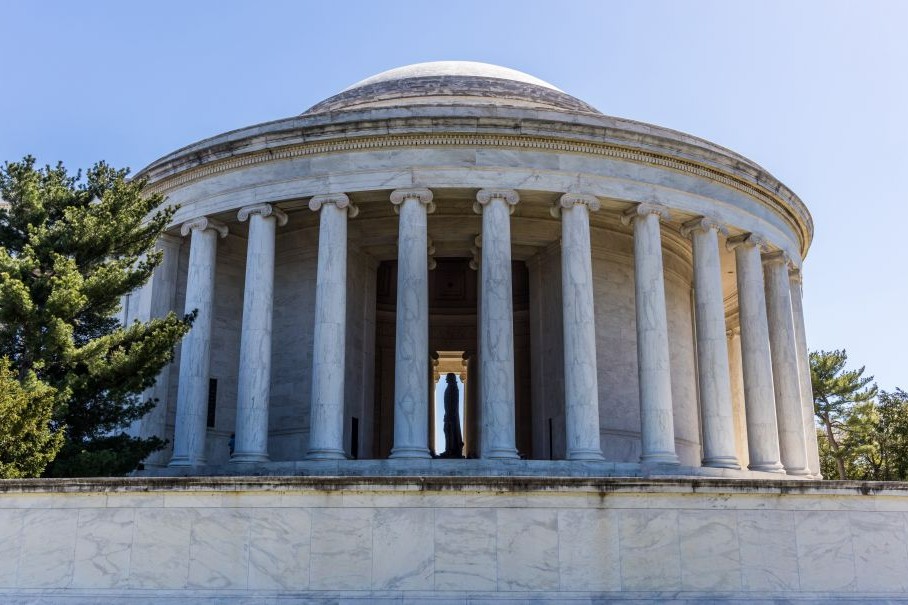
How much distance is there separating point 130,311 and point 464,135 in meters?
19.9

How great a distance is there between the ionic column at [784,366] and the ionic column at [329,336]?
75.3 feet

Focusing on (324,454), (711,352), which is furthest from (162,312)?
(711,352)

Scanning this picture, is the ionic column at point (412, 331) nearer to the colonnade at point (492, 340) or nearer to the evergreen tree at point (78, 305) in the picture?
the colonnade at point (492, 340)

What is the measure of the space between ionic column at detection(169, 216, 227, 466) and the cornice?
2.93 meters

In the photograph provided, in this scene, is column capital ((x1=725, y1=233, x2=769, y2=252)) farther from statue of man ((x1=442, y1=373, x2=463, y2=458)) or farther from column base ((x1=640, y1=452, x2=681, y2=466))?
statue of man ((x1=442, y1=373, x2=463, y2=458))

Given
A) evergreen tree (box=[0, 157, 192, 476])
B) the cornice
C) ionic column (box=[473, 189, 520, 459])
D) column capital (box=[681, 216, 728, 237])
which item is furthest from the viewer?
column capital (box=[681, 216, 728, 237])

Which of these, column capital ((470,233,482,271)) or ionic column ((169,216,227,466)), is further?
column capital ((470,233,482,271))

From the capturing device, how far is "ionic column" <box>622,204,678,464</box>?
1513 inches

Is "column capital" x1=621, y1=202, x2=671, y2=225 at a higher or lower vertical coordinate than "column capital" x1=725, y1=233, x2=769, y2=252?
higher

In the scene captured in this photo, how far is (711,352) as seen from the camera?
41.4 metres

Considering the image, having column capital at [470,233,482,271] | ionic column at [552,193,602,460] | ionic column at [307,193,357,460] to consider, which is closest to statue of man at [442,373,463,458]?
column capital at [470,233,482,271]

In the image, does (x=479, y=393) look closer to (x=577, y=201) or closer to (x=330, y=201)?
(x=577, y=201)

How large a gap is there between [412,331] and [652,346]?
10.7 metres

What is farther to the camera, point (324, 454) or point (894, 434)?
point (894, 434)
